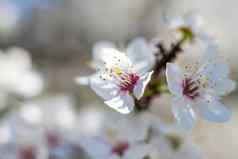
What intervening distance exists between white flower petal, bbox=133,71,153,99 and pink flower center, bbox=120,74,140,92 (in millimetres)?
22

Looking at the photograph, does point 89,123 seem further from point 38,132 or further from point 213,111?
point 213,111

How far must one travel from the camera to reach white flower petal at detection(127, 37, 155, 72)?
1.06 metres

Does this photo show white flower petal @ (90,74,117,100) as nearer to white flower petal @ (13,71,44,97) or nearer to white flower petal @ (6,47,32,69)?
white flower petal @ (13,71,44,97)

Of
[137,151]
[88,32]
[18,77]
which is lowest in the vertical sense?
[88,32]

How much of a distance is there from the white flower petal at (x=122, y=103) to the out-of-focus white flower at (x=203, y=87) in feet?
0.27

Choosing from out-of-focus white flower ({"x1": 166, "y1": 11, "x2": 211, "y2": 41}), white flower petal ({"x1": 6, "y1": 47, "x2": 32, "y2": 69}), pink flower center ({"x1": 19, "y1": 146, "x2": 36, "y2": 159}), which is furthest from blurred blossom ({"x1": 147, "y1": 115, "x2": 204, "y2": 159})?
white flower petal ({"x1": 6, "y1": 47, "x2": 32, "y2": 69})

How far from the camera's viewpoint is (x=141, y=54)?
1126 mm

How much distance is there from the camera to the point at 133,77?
3.35 ft

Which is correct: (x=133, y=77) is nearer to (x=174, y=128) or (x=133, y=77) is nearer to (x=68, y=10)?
(x=174, y=128)

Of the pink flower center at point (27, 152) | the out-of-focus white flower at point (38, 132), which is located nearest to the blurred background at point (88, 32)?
the out-of-focus white flower at point (38, 132)

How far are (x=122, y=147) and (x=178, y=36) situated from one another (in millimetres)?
306

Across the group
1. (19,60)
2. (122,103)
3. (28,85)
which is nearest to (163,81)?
(122,103)

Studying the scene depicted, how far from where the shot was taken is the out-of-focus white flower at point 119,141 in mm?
1088

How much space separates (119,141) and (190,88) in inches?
8.7
